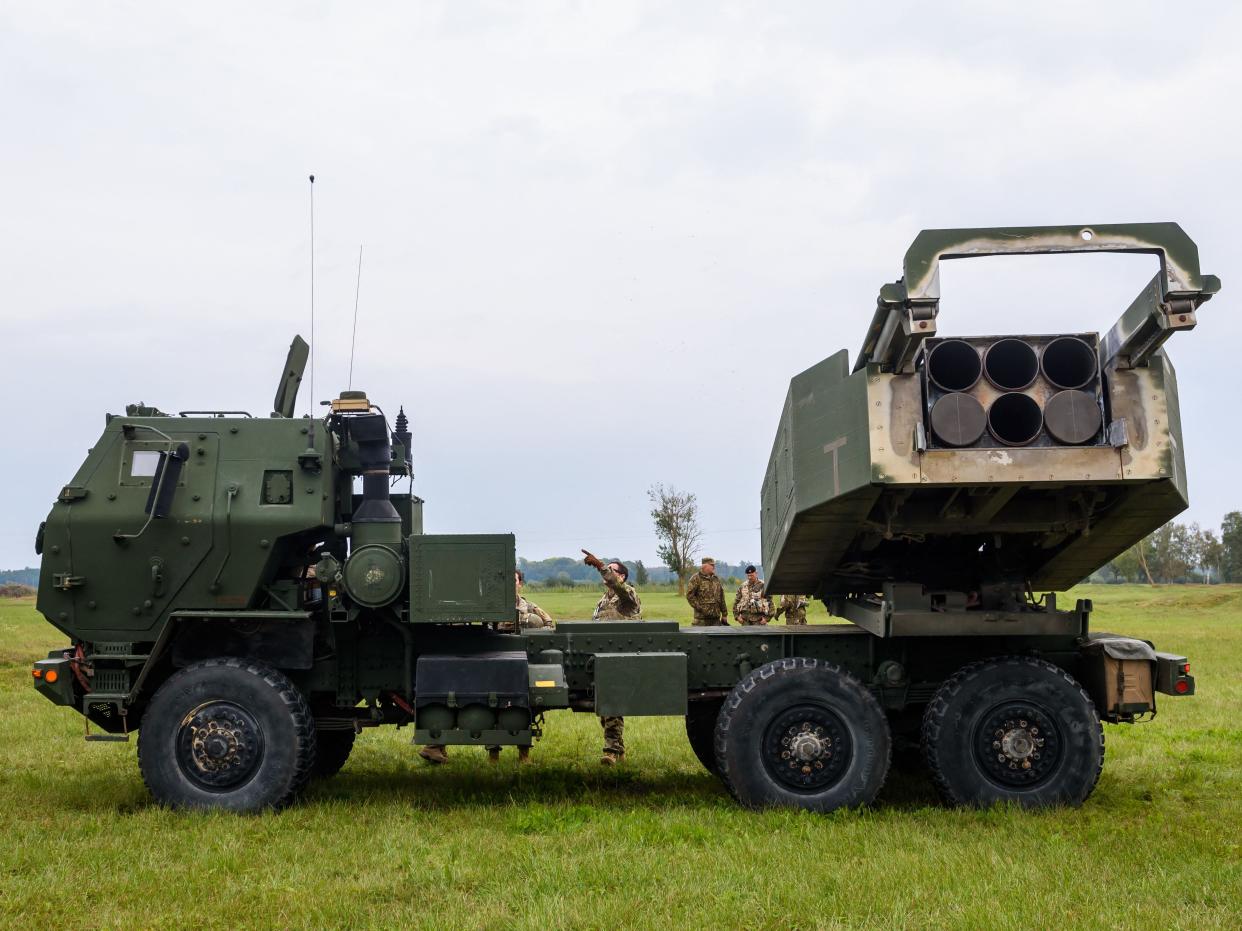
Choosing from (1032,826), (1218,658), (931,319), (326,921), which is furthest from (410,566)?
(1218,658)

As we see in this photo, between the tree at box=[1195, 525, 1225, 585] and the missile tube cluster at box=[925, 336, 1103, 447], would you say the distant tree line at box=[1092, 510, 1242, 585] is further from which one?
the missile tube cluster at box=[925, 336, 1103, 447]

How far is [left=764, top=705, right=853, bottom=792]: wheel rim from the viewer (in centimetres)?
759

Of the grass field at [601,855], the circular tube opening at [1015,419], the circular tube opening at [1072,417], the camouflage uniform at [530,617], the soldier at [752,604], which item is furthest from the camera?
the soldier at [752,604]

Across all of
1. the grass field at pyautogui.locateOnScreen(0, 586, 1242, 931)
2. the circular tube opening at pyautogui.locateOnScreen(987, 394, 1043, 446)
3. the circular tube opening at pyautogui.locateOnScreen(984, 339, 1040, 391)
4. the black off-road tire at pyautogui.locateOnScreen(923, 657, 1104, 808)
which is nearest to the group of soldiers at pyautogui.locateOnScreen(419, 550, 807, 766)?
the grass field at pyautogui.locateOnScreen(0, 586, 1242, 931)

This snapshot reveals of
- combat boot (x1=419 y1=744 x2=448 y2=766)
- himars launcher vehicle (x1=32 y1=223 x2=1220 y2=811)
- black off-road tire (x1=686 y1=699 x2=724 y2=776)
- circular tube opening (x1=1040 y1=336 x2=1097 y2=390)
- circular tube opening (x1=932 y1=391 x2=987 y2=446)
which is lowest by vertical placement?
combat boot (x1=419 y1=744 x2=448 y2=766)

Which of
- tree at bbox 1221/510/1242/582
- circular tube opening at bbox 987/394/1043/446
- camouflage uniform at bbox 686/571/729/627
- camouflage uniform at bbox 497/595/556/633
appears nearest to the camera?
circular tube opening at bbox 987/394/1043/446

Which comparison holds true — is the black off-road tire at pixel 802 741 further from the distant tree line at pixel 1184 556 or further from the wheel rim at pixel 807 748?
the distant tree line at pixel 1184 556

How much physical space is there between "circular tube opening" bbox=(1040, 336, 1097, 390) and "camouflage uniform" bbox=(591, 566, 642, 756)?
3.97 m

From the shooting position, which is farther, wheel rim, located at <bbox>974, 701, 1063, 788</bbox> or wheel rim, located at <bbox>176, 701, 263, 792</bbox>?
wheel rim, located at <bbox>974, 701, 1063, 788</bbox>

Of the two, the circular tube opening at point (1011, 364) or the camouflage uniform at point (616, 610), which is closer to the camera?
the circular tube opening at point (1011, 364)

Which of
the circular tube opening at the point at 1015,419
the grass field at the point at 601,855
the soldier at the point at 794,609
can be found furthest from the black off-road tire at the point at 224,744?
the soldier at the point at 794,609

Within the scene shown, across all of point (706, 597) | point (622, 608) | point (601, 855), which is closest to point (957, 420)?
point (601, 855)

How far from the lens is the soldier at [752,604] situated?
12.1m

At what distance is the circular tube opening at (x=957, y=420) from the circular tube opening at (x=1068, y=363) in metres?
0.49
